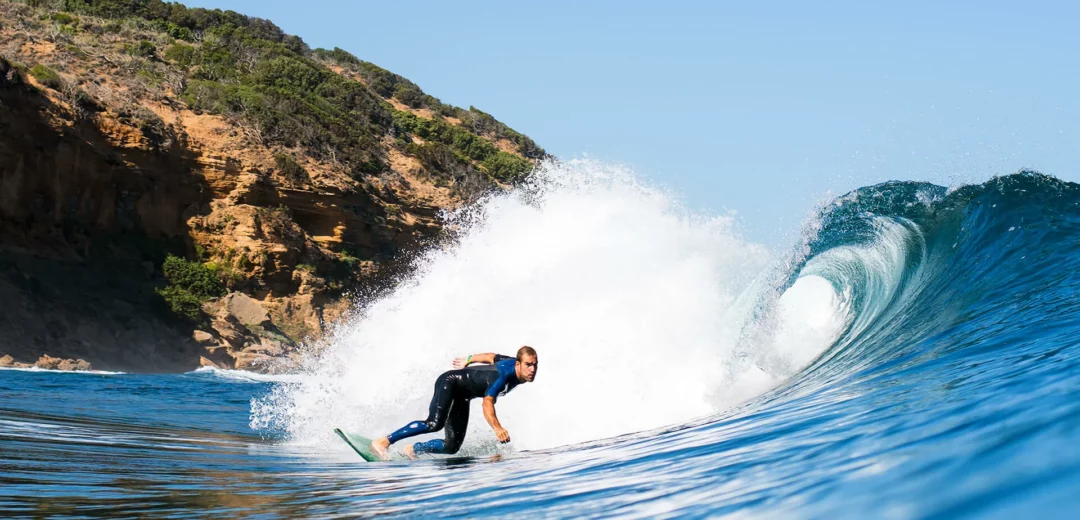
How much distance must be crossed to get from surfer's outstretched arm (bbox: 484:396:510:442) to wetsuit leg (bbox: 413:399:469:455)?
444 millimetres

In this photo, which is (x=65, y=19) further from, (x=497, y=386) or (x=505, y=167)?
(x=497, y=386)

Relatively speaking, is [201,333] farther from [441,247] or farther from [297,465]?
[297,465]

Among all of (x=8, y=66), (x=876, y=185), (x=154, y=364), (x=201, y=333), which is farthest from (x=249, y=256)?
(x=876, y=185)

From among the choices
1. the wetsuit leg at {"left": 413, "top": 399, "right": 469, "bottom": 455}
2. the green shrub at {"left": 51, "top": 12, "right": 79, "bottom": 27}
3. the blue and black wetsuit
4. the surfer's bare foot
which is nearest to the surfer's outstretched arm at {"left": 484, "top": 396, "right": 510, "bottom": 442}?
the blue and black wetsuit

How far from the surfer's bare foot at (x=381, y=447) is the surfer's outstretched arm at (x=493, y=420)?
2.60 feet

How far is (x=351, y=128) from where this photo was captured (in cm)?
4141

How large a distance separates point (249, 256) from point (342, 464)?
88.3ft

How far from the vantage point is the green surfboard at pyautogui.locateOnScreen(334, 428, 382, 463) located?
6273mm

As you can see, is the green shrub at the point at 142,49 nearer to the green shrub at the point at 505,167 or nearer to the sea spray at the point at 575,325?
the green shrub at the point at 505,167

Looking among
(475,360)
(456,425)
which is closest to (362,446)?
(456,425)

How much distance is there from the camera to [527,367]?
6.46 meters

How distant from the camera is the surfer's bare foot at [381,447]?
253 inches

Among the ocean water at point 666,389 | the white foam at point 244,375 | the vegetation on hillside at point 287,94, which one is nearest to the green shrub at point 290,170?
the vegetation on hillside at point 287,94

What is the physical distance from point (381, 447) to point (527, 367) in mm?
1264
